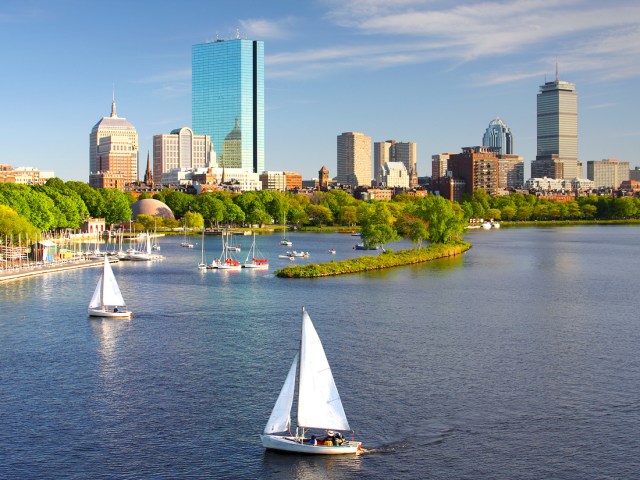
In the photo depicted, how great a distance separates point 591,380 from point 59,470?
27631 millimetres

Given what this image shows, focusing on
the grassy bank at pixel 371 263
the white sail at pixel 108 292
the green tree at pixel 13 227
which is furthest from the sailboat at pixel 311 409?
the green tree at pixel 13 227

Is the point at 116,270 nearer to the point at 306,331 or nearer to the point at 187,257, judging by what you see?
the point at 187,257

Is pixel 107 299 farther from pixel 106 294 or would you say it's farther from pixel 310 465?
pixel 310 465

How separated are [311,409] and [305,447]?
1.53 m

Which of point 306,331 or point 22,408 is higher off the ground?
point 306,331

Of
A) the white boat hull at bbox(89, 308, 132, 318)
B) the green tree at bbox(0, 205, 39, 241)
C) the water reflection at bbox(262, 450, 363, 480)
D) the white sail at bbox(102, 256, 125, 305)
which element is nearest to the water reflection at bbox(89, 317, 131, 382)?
the white boat hull at bbox(89, 308, 132, 318)

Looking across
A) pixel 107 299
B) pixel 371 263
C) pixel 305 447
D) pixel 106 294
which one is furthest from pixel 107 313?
pixel 371 263

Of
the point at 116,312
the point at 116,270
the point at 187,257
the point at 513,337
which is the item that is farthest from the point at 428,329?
the point at 187,257

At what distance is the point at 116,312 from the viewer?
2635 inches

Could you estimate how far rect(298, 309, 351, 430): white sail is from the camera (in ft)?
120

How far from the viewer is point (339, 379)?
154 ft

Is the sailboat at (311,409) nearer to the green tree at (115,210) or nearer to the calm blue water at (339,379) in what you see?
the calm blue water at (339,379)

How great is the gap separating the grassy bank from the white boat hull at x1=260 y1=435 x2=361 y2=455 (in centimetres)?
6026

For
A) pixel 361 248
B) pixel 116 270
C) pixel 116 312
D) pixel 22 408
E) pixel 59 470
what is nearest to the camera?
pixel 59 470
